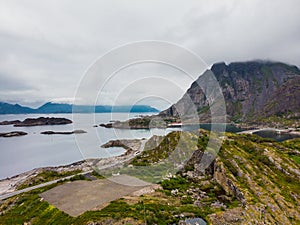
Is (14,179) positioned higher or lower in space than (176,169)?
lower

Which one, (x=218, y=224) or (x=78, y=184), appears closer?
(x=218, y=224)

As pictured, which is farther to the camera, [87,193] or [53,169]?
[53,169]

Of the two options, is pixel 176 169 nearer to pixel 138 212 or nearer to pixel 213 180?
pixel 213 180

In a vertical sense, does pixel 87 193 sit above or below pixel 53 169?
above

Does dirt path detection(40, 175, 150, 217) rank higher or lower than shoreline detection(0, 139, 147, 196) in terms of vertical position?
higher

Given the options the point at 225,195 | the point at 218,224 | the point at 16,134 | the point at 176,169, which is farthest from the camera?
the point at 16,134

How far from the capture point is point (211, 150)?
131ft

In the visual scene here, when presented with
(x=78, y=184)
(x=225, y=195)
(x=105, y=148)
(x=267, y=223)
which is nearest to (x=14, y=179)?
(x=78, y=184)

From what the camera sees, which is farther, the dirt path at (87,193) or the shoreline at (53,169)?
the shoreline at (53,169)

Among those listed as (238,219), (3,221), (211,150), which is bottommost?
(3,221)

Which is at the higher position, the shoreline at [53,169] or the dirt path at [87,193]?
the dirt path at [87,193]

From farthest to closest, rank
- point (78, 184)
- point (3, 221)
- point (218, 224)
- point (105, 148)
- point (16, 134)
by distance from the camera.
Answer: point (16, 134), point (105, 148), point (78, 184), point (3, 221), point (218, 224)

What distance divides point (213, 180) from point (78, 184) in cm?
2097

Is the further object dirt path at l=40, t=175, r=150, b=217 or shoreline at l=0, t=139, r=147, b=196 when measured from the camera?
shoreline at l=0, t=139, r=147, b=196
